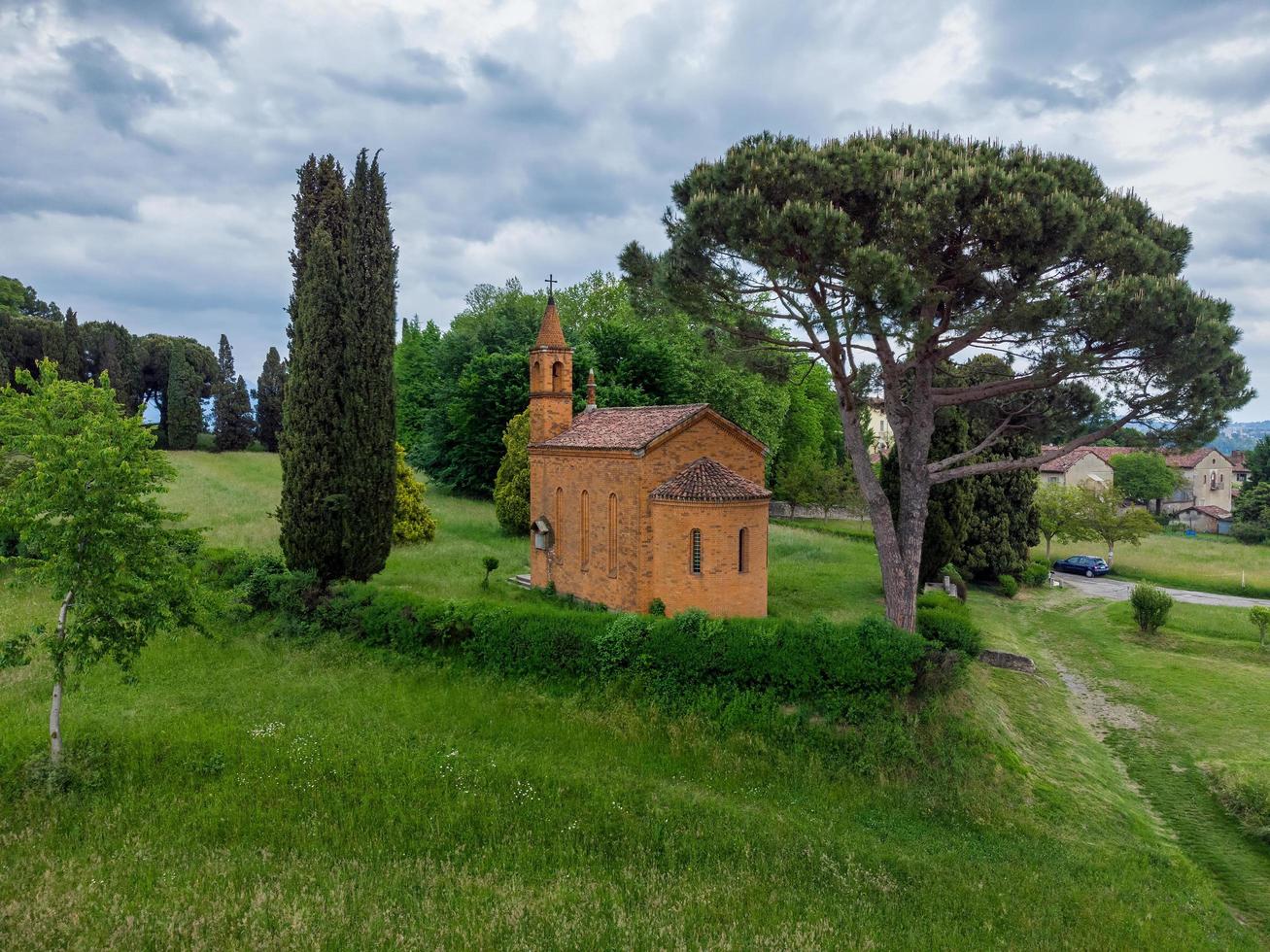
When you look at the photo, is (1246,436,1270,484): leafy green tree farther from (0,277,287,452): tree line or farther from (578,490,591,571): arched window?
(0,277,287,452): tree line

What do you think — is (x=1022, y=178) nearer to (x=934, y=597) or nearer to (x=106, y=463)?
(x=934, y=597)

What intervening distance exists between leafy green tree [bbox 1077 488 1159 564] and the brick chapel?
23610mm

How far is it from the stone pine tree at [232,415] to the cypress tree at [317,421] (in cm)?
5137

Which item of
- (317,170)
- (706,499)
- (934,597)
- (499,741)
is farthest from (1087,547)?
(317,170)

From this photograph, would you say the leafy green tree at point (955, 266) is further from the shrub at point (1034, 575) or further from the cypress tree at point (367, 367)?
the shrub at point (1034, 575)

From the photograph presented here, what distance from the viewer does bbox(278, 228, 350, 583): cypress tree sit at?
19359 mm

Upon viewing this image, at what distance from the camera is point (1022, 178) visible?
1438 cm

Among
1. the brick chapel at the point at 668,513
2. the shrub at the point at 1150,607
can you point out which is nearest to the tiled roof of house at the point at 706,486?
the brick chapel at the point at 668,513

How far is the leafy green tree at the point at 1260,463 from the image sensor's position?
63.8 metres

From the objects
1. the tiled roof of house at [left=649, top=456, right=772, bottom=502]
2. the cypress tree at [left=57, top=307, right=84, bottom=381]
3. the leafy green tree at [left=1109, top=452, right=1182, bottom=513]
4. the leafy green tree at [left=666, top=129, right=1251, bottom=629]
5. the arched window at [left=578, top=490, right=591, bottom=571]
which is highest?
the cypress tree at [left=57, top=307, right=84, bottom=381]

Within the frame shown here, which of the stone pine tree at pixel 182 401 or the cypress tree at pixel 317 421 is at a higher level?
the stone pine tree at pixel 182 401

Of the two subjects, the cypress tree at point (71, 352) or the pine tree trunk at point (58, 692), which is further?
the cypress tree at point (71, 352)

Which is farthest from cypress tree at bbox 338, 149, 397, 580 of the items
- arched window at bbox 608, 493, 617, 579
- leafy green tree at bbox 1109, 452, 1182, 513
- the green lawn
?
leafy green tree at bbox 1109, 452, 1182, 513

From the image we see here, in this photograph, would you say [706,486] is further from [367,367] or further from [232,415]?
[232,415]
